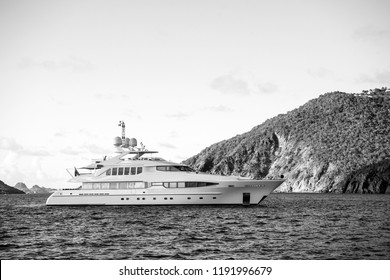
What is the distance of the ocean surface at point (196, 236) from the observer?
95.8ft

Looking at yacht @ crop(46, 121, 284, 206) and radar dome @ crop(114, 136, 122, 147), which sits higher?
radar dome @ crop(114, 136, 122, 147)

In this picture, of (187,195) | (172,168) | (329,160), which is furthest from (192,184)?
(329,160)

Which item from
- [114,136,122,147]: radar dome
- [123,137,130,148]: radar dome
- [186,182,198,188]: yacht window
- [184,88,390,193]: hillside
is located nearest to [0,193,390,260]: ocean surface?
[186,182,198,188]: yacht window

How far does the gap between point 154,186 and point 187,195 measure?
3969 mm

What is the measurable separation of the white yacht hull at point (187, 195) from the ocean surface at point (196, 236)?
566cm

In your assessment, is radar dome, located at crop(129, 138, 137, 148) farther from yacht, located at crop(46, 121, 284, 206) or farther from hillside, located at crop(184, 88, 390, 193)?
hillside, located at crop(184, 88, 390, 193)

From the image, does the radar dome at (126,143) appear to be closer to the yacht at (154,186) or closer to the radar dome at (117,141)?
the radar dome at (117,141)

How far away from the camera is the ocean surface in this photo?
2920 cm

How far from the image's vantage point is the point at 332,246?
102ft

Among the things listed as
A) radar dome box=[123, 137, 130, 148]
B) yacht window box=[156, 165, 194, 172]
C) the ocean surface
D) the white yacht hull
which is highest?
radar dome box=[123, 137, 130, 148]

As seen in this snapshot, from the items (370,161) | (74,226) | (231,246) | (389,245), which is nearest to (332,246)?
(389,245)

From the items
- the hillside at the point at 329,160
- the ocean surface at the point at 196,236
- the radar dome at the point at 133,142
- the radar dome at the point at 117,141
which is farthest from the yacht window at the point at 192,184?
the hillside at the point at 329,160
